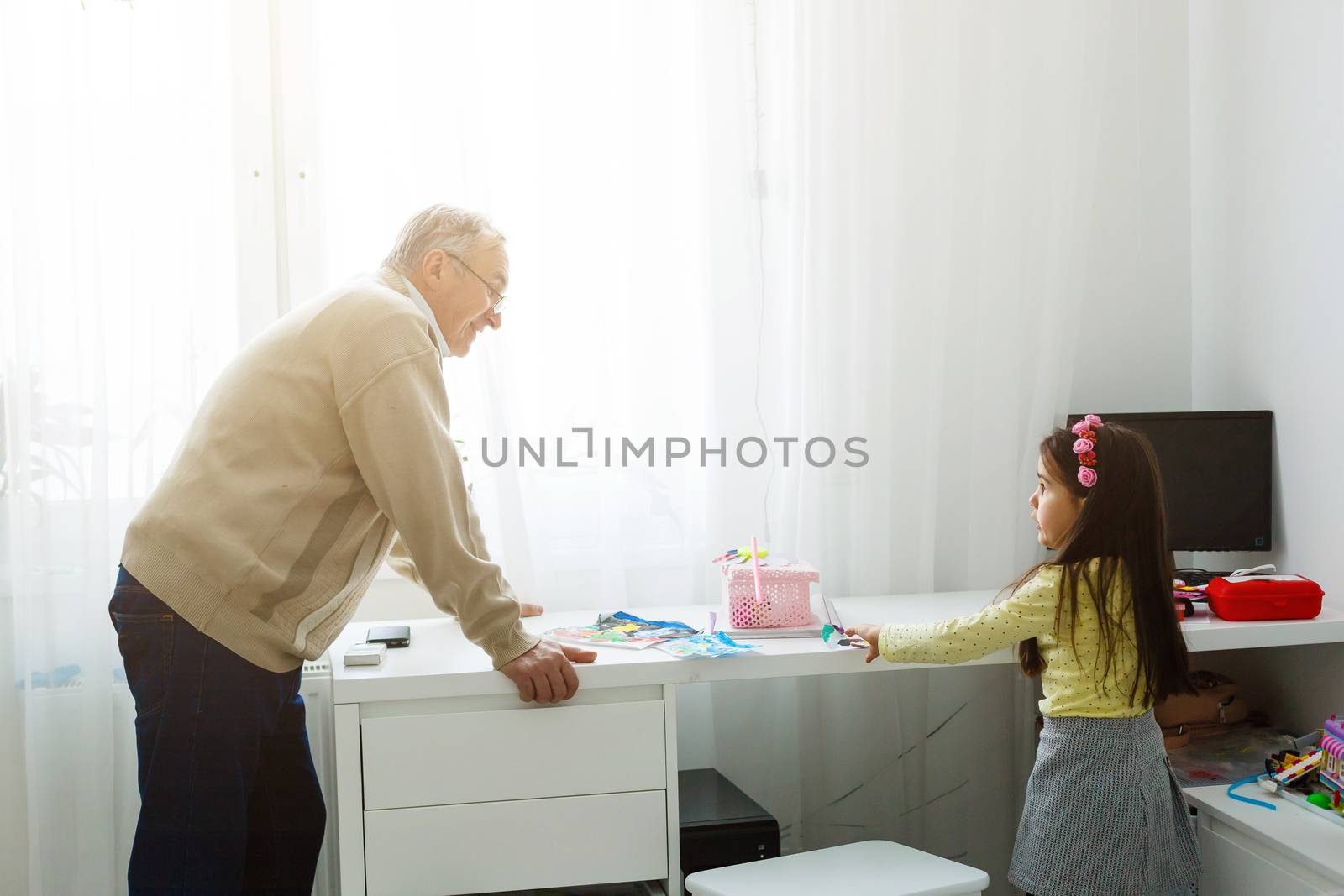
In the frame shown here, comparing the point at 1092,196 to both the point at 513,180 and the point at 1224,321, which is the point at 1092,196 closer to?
the point at 1224,321

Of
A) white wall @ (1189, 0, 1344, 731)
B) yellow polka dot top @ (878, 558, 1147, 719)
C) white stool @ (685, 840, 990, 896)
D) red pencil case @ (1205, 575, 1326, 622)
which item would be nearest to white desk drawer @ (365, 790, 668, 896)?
white stool @ (685, 840, 990, 896)

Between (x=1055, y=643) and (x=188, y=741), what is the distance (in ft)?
4.01

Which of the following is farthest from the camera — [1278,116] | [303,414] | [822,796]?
[822,796]

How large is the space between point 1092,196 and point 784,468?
0.94 metres

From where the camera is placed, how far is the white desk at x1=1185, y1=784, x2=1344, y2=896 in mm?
1543

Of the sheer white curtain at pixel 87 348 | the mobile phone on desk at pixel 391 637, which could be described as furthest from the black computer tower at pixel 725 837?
the sheer white curtain at pixel 87 348

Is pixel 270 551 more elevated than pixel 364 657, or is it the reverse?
pixel 270 551

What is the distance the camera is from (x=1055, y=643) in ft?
5.21

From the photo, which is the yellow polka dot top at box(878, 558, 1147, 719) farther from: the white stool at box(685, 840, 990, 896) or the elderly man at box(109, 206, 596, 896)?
the elderly man at box(109, 206, 596, 896)

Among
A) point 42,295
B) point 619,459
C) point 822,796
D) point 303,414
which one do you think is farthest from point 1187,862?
point 42,295

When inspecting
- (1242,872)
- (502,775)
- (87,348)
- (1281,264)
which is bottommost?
(1242,872)

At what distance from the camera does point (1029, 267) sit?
2361 mm

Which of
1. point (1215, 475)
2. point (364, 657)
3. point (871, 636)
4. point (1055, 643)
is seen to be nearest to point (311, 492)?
point (364, 657)

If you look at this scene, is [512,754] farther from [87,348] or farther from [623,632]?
[87,348]
